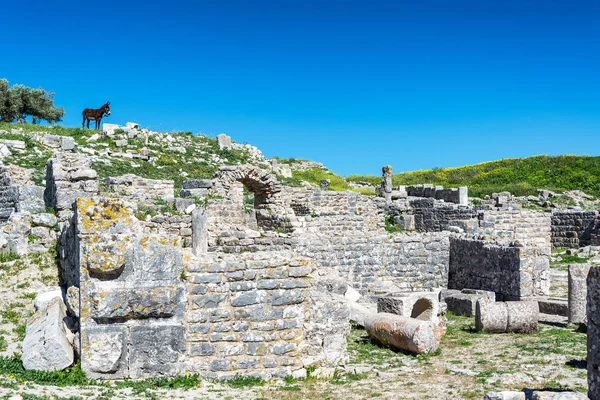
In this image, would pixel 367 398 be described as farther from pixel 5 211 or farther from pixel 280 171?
pixel 280 171

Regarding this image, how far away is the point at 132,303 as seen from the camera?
722 centimetres

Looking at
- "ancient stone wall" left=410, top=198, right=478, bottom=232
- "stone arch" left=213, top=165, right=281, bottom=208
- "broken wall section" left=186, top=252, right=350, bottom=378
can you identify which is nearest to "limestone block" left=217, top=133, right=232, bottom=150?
"ancient stone wall" left=410, top=198, right=478, bottom=232

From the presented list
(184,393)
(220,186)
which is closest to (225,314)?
(184,393)

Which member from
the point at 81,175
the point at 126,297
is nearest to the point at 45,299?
the point at 126,297

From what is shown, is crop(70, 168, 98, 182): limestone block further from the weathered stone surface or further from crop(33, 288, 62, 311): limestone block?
the weathered stone surface

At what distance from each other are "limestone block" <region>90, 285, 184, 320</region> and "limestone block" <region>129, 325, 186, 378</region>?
0.17 meters

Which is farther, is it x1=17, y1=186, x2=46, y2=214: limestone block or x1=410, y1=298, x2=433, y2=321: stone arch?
x1=17, y1=186, x2=46, y2=214: limestone block

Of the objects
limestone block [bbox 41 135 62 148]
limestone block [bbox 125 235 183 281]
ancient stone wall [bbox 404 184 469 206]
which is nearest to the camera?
limestone block [bbox 125 235 183 281]

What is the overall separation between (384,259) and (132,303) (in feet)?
28.9

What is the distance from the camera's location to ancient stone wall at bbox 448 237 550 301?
13.6 m

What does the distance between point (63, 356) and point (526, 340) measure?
24.0 feet

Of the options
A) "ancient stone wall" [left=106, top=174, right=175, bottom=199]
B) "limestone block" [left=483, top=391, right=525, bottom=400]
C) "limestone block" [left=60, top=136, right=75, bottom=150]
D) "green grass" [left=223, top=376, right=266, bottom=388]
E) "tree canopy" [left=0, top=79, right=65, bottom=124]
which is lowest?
"green grass" [left=223, top=376, right=266, bottom=388]

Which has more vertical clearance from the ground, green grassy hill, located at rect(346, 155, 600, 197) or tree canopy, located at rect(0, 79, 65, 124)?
tree canopy, located at rect(0, 79, 65, 124)

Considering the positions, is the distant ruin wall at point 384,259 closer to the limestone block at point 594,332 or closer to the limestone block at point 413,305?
the limestone block at point 413,305
